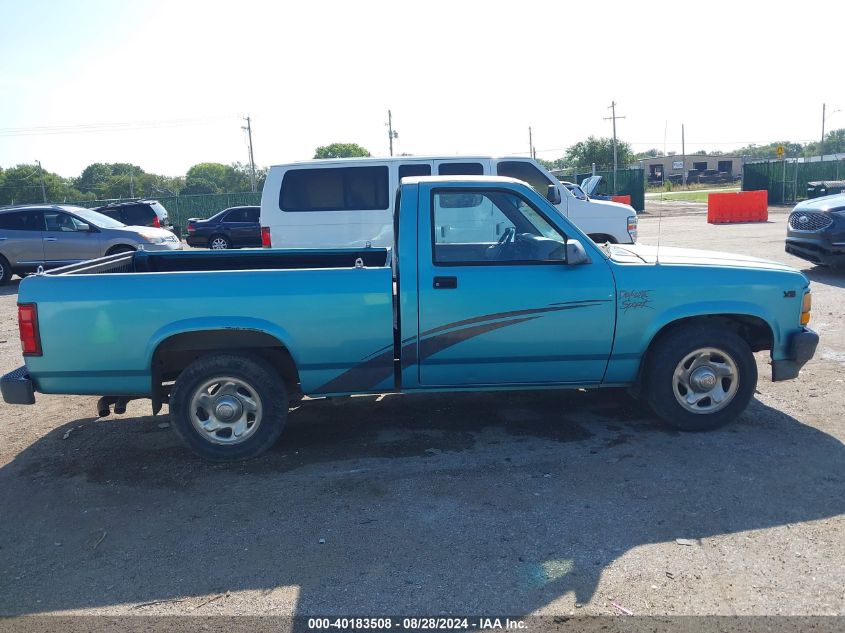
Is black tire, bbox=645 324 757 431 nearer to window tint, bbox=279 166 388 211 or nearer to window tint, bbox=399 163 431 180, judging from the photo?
window tint, bbox=399 163 431 180

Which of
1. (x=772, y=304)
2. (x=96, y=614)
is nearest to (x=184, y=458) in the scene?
(x=96, y=614)

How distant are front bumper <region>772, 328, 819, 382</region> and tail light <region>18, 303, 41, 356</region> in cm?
521

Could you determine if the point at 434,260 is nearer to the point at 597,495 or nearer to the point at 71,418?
the point at 597,495

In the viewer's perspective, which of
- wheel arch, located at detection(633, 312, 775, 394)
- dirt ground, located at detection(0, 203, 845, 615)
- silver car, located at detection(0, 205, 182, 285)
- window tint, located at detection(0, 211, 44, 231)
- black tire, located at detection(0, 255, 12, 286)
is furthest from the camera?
black tire, located at detection(0, 255, 12, 286)

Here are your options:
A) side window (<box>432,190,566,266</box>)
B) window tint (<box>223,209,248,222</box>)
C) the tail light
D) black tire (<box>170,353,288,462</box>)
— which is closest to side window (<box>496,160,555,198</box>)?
side window (<box>432,190,566,266</box>)

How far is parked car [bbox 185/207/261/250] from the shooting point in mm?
Result: 23094

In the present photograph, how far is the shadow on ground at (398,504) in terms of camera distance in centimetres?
356

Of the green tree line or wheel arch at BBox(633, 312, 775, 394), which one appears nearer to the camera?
wheel arch at BBox(633, 312, 775, 394)

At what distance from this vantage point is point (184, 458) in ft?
17.2

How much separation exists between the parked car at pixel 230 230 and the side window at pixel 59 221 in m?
7.70

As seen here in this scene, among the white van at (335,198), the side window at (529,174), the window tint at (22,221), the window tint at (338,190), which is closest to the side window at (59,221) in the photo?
the window tint at (22,221)

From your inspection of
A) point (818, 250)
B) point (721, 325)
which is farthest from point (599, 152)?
point (721, 325)

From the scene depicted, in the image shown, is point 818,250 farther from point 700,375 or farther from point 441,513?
point 441,513

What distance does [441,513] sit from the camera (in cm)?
422
